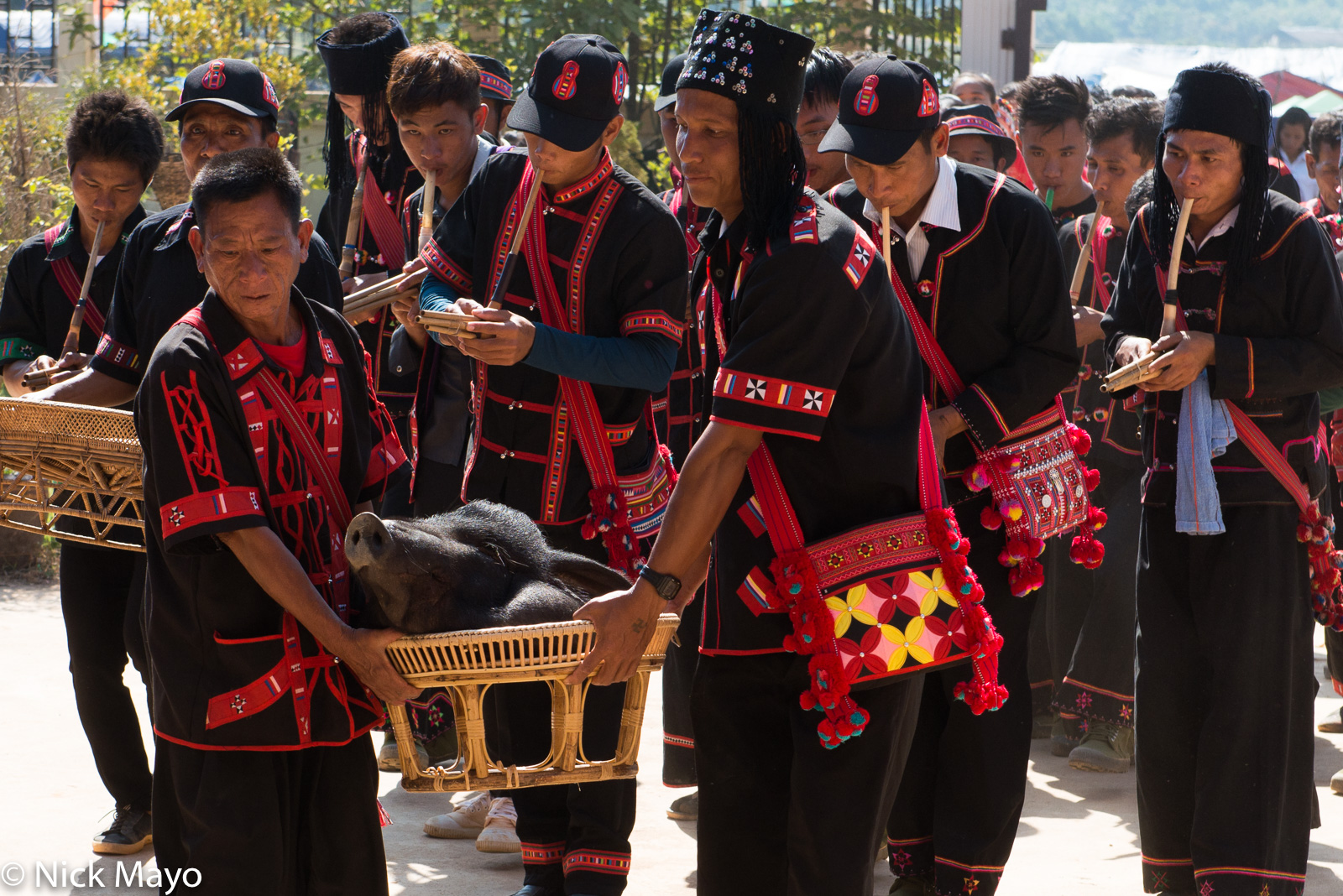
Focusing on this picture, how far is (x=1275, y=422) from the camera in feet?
12.9

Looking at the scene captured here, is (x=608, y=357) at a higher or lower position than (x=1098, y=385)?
higher

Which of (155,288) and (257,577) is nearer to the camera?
(257,577)

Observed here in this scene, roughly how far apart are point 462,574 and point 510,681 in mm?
333

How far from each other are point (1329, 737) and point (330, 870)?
4.65 metres

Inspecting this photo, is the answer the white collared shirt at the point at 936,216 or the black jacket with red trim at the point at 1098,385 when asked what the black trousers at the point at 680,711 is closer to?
the white collared shirt at the point at 936,216

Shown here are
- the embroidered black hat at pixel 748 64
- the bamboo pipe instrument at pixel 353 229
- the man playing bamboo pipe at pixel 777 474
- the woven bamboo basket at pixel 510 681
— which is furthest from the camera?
the bamboo pipe instrument at pixel 353 229

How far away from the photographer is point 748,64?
2.86 meters

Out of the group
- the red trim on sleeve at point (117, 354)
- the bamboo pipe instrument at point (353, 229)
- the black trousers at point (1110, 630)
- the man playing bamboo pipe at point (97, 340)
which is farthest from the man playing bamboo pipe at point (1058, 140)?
the red trim on sleeve at point (117, 354)

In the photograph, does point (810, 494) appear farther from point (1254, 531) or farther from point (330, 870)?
point (1254, 531)

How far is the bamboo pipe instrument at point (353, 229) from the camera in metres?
5.21

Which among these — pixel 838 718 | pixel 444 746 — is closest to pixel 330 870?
pixel 838 718

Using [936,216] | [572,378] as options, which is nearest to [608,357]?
[572,378]

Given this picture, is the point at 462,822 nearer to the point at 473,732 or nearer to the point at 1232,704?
the point at 473,732

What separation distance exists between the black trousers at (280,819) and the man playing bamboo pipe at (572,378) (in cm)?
86
